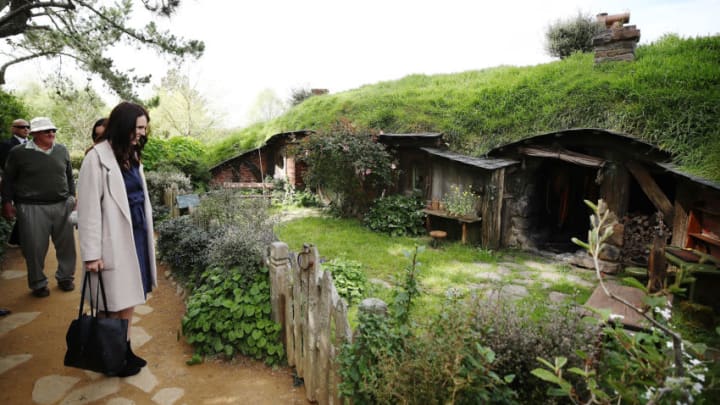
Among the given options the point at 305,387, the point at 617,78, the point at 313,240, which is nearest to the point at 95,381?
the point at 305,387

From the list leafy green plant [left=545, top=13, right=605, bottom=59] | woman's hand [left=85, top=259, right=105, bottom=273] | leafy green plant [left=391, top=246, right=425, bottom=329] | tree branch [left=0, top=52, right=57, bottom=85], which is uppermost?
leafy green plant [left=545, top=13, right=605, bottom=59]

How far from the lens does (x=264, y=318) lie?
3855 millimetres

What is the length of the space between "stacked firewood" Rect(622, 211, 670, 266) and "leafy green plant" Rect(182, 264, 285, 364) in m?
6.05

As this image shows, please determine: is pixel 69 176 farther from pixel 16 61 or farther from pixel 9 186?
pixel 16 61

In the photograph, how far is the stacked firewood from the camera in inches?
246

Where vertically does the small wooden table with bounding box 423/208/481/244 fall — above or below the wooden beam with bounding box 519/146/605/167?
below

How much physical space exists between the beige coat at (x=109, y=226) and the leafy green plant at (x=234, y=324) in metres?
0.88

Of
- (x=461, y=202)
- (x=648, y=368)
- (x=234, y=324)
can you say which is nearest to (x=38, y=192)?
(x=234, y=324)

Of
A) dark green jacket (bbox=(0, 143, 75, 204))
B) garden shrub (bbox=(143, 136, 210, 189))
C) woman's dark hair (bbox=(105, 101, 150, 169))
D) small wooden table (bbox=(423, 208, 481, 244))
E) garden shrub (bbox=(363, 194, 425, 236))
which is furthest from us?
garden shrub (bbox=(143, 136, 210, 189))

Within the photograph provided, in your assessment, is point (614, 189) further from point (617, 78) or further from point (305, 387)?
point (305, 387)

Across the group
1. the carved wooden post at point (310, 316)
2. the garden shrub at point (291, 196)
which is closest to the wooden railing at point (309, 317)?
the carved wooden post at point (310, 316)

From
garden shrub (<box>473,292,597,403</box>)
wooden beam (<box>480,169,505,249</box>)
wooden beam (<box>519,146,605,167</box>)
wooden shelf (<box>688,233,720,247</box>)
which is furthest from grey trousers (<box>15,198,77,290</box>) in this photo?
wooden shelf (<box>688,233,720,247</box>)

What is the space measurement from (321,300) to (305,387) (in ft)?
3.08

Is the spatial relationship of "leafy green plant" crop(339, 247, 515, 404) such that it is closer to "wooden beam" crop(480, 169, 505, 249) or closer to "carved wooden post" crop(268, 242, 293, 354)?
"carved wooden post" crop(268, 242, 293, 354)
